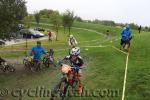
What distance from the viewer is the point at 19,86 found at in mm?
20281

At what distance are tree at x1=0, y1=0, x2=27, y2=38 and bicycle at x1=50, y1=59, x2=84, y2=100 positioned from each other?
9.26m

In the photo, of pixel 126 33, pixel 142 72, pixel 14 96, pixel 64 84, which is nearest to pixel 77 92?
pixel 64 84

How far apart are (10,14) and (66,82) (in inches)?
421

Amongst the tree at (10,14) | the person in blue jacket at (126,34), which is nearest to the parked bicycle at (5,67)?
the tree at (10,14)

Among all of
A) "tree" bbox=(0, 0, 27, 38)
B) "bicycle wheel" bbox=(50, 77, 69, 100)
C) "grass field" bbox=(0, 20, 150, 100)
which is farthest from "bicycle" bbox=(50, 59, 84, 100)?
"tree" bbox=(0, 0, 27, 38)

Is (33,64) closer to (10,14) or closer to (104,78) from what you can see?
(10,14)

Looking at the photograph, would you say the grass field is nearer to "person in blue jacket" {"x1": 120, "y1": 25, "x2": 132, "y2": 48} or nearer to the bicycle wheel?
the bicycle wheel

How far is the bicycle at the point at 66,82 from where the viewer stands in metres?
16.1

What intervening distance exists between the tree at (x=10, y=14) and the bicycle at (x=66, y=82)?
926 centimetres

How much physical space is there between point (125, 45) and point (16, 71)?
34.9ft

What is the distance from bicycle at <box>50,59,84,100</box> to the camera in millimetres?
16078

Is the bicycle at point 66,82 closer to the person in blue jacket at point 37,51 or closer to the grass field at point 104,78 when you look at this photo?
the grass field at point 104,78

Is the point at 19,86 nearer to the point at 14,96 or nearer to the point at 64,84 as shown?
the point at 14,96

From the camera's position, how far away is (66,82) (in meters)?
16.3
